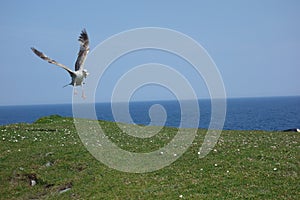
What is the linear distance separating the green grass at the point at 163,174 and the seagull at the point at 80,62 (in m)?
4.49

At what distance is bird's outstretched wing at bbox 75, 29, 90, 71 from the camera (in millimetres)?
20281

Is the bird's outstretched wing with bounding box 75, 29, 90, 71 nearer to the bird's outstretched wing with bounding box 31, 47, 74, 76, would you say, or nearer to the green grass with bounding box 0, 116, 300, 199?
the bird's outstretched wing with bounding box 31, 47, 74, 76

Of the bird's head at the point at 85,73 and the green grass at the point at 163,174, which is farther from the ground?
the bird's head at the point at 85,73

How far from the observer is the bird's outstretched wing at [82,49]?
A: 20.3 meters

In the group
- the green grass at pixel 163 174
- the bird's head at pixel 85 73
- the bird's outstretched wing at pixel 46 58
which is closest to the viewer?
the green grass at pixel 163 174

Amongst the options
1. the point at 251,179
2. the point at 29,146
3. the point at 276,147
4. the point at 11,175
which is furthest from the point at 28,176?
the point at 276,147

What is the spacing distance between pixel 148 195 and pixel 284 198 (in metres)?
5.56

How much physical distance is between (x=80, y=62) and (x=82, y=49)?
3.16 feet

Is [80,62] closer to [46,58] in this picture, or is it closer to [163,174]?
[46,58]

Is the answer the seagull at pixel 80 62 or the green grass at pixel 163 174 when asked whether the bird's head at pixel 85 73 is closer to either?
the seagull at pixel 80 62

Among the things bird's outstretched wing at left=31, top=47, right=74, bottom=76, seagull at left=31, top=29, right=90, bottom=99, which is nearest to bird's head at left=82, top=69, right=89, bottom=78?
seagull at left=31, top=29, right=90, bottom=99

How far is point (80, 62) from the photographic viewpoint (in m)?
20.3

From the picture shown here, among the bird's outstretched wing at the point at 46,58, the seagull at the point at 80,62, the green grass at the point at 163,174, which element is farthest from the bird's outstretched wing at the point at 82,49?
the green grass at the point at 163,174

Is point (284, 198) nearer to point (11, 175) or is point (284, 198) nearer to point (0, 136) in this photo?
point (11, 175)
